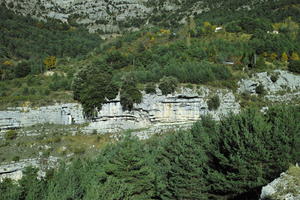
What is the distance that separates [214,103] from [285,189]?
79.8ft

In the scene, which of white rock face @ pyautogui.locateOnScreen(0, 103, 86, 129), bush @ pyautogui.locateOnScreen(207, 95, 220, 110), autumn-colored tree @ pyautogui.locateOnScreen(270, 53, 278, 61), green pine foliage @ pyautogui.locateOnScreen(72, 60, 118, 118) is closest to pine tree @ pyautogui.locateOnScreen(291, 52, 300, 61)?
autumn-colored tree @ pyautogui.locateOnScreen(270, 53, 278, 61)

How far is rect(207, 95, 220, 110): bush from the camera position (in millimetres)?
30859

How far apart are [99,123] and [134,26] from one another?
59.5 m

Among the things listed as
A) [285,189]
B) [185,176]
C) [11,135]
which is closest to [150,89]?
[11,135]

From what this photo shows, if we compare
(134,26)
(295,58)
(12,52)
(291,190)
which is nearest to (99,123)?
(291,190)

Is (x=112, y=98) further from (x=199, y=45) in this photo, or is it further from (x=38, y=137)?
(x=199, y=45)

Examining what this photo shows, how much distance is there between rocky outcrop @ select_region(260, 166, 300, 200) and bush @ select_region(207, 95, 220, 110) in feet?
76.9

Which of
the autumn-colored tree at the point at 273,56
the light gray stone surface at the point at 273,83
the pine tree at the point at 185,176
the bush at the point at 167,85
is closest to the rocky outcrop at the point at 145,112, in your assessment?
the bush at the point at 167,85

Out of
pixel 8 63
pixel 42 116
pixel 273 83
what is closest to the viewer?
pixel 42 116

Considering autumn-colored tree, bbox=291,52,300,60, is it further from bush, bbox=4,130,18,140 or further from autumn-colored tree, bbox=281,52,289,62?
bush, bbox=4,130,18,140

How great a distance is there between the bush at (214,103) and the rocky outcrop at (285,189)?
23.4m

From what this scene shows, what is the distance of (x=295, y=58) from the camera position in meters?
41.3

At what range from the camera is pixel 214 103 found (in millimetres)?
30859

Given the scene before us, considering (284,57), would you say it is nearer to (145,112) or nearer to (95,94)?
(145,112)
